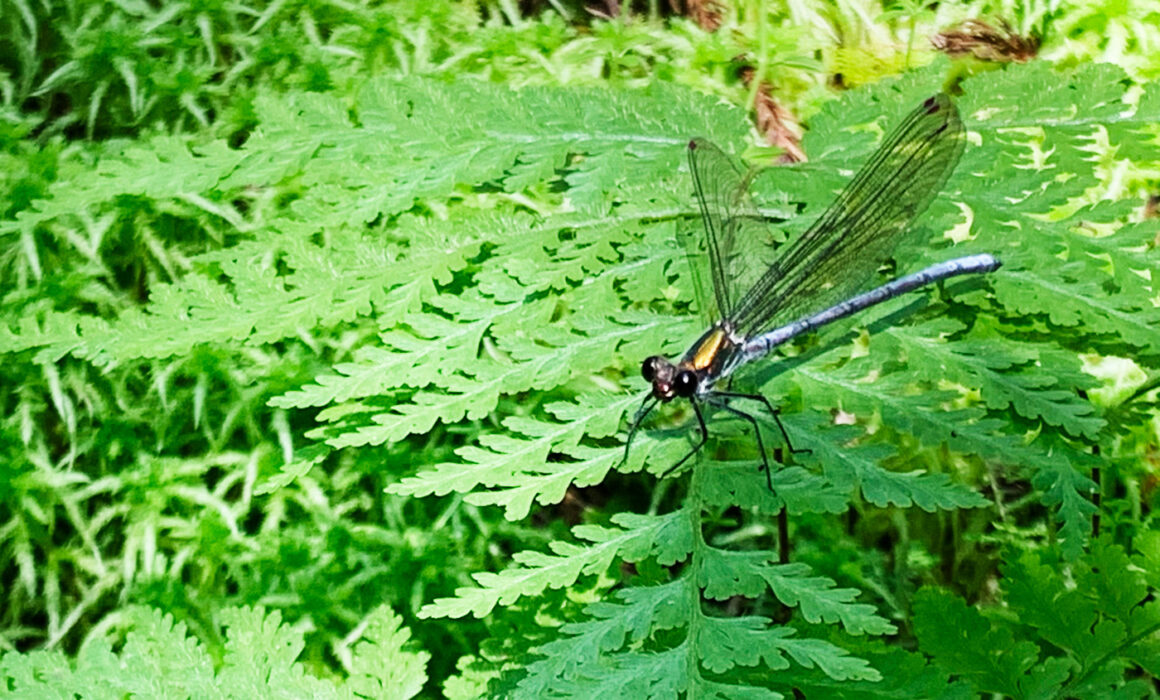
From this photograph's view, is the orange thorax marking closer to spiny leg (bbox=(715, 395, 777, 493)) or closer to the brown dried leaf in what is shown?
spiny leg (bbox=(715, 395, 777, 493))

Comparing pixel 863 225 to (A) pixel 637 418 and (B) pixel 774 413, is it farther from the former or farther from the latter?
(A) pixel 637 418

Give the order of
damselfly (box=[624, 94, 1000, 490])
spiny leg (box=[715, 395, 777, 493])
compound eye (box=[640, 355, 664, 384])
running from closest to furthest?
spiny leg (box=[715, 395, 777, 493]), compound eye (box=[640, 355, 664, 384]), damselfly (box=[624, 94, 1000, 490])

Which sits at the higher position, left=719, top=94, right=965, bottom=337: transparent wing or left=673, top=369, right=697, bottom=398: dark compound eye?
left=719, top=94, right=965, bottom=337: transparent wing

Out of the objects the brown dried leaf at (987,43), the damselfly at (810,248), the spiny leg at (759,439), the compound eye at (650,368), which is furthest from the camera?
the brown dried leaf at (987,43)

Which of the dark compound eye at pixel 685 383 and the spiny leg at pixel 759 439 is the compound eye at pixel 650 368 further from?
the spiny leg at pixel 759 439

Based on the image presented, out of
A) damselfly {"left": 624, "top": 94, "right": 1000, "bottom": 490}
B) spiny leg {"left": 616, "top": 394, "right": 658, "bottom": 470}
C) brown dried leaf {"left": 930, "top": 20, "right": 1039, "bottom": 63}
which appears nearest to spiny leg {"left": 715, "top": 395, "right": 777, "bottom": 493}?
damselfly {"left": 624, "top": 94, "right": 1000, "bottom": 490}

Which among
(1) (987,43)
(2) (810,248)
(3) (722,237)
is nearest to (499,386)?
(3) (722,237)

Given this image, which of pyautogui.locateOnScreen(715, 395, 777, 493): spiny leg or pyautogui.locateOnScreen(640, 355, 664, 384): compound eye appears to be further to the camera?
pyautogui.locateOnScreen(640, 355, 664, 384): compound eye

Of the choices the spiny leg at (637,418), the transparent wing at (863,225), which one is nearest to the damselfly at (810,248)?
the transparent wing at (863,225)
